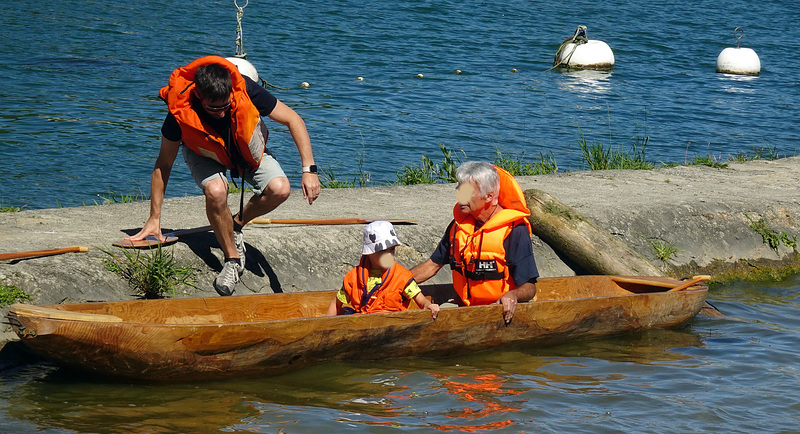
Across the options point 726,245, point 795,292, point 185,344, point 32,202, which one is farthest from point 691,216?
point 32,202

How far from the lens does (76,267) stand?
641cm

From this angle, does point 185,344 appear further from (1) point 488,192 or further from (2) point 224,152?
(1) point 488,192

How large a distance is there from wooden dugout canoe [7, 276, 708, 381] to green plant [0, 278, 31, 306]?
2.01 feet

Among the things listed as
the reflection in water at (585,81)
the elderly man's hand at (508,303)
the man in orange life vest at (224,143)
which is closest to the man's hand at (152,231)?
the man in orange life vest at (224,143)

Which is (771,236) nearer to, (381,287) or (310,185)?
(381,287)

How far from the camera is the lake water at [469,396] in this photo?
5.32 metres

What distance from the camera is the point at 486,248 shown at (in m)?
6.33

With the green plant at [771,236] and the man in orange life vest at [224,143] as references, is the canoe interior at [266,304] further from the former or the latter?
the green plant at [771,236]

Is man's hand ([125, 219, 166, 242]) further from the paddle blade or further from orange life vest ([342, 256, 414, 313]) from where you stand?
orange life vest ([342, 256, 414, 313])

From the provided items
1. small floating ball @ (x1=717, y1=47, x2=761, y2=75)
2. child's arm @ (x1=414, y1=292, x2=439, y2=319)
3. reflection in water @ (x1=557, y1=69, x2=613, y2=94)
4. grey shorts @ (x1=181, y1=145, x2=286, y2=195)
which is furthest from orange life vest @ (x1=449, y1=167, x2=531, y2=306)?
small floating ball @ (x1=717, y1=47, x2=761, y2=75)

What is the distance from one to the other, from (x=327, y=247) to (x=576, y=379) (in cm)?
242

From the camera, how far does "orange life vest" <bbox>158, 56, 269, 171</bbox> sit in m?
6.22

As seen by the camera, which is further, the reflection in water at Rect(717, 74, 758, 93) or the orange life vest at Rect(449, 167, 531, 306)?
the reflection in water at Rect(717, 74, 758, 93)

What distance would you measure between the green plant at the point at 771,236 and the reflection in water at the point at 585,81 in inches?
497
